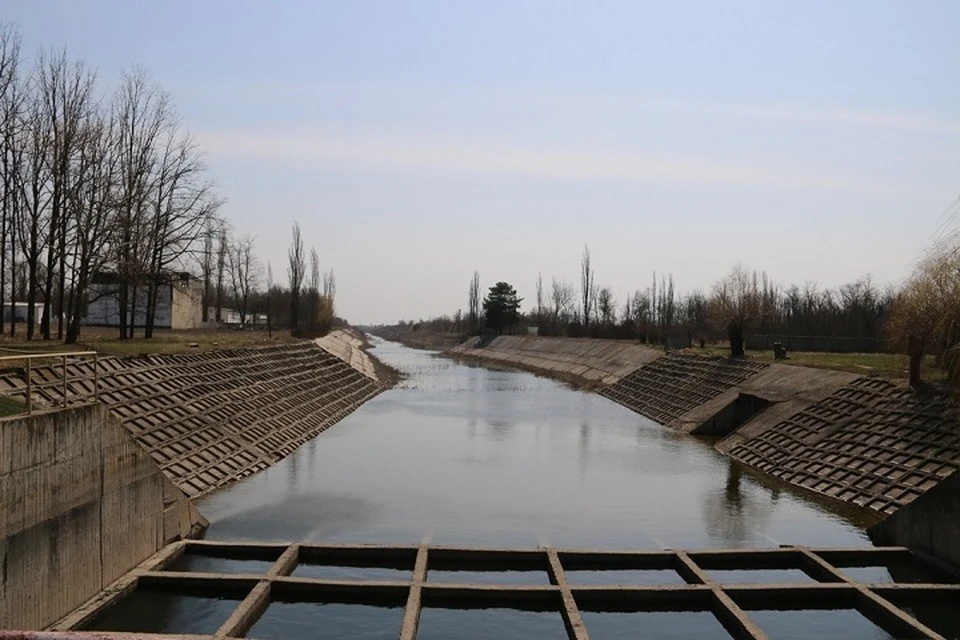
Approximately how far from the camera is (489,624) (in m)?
14.6

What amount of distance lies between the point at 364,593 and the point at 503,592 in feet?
8.82

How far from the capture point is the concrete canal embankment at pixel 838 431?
19188 mm

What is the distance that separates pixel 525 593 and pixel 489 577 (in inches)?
78.5

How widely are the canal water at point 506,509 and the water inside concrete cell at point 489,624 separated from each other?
37mm

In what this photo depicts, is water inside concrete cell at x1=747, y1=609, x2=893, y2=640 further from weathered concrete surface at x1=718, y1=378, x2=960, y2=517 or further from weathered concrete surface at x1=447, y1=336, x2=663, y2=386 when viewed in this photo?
weathered concrete surface at x1=447, y1=336, x2=663, y2=386

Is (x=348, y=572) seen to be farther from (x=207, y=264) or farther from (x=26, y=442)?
(x=207, y=264)

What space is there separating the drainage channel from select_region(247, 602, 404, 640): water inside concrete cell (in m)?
0.04

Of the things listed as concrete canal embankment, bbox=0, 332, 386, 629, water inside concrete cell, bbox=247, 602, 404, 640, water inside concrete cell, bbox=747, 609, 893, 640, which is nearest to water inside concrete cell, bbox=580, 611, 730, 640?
water inside concrete cell, bbox=747, 609, 893, 640

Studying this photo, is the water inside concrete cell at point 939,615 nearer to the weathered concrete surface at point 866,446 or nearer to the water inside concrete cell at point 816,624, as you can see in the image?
→ the water inside concrete cell at point 816,624

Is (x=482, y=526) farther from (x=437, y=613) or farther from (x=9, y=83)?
(x=9, y=83)

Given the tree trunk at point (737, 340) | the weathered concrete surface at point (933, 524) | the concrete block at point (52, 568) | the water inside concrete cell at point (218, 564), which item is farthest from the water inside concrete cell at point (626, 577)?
the tree trunk at point (737, 340)

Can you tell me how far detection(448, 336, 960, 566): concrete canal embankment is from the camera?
1919 centimetres

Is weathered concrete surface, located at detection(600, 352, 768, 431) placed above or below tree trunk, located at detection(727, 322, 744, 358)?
below

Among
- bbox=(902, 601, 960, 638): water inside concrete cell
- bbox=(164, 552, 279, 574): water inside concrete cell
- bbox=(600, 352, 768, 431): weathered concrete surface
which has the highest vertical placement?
bbox=(600, 352, 768, 431): weathered concrete surface
